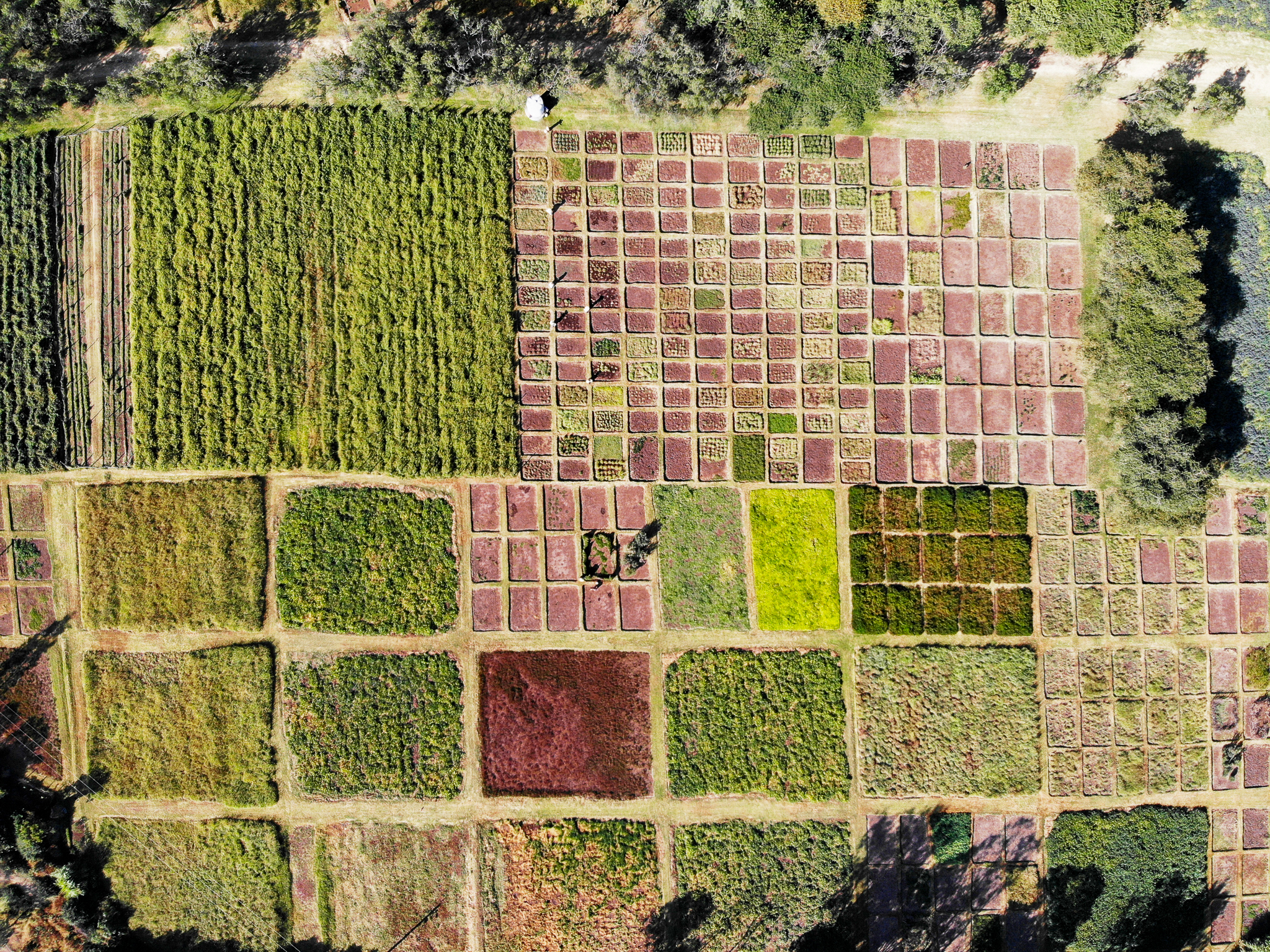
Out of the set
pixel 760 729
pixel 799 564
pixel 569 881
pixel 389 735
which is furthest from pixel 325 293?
pixel 569 881

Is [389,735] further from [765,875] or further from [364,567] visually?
[765,875]

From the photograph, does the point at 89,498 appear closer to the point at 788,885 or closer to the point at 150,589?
the point at 150,589

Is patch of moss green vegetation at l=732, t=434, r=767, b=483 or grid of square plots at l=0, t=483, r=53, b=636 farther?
grid of square plots at l=0, t=483, r=53, b=636

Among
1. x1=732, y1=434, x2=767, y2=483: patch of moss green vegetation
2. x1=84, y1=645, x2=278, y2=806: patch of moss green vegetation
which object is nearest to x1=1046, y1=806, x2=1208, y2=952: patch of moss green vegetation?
x1=732, y1=434, x2=767, y2=483: patch of moss green vegetation

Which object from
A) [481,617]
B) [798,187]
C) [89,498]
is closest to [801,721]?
[481,617]

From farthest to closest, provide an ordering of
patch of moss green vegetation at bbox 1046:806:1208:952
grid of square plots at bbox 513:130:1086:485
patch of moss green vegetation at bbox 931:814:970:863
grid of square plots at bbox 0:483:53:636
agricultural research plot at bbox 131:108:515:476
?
grid of square plots at bbox 0:483:53:636
grid of square plots at bbox 513:130:1086:485
agricultural research plot at bbox 131:108:515:476
patch of moss green vegetation at bbox 931:814:970:863
patch of moss green vegetation at bbox 1046:806:1208:952

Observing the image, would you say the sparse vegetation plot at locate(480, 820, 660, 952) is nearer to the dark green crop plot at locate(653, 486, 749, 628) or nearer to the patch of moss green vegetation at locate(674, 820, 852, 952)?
the patch of moss green vegetation at locate(674, 820, 852, 952)

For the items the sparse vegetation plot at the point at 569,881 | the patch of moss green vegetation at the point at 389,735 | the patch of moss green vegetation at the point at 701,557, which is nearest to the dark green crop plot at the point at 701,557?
the patch of moss green vegetation at the point at 701,557
